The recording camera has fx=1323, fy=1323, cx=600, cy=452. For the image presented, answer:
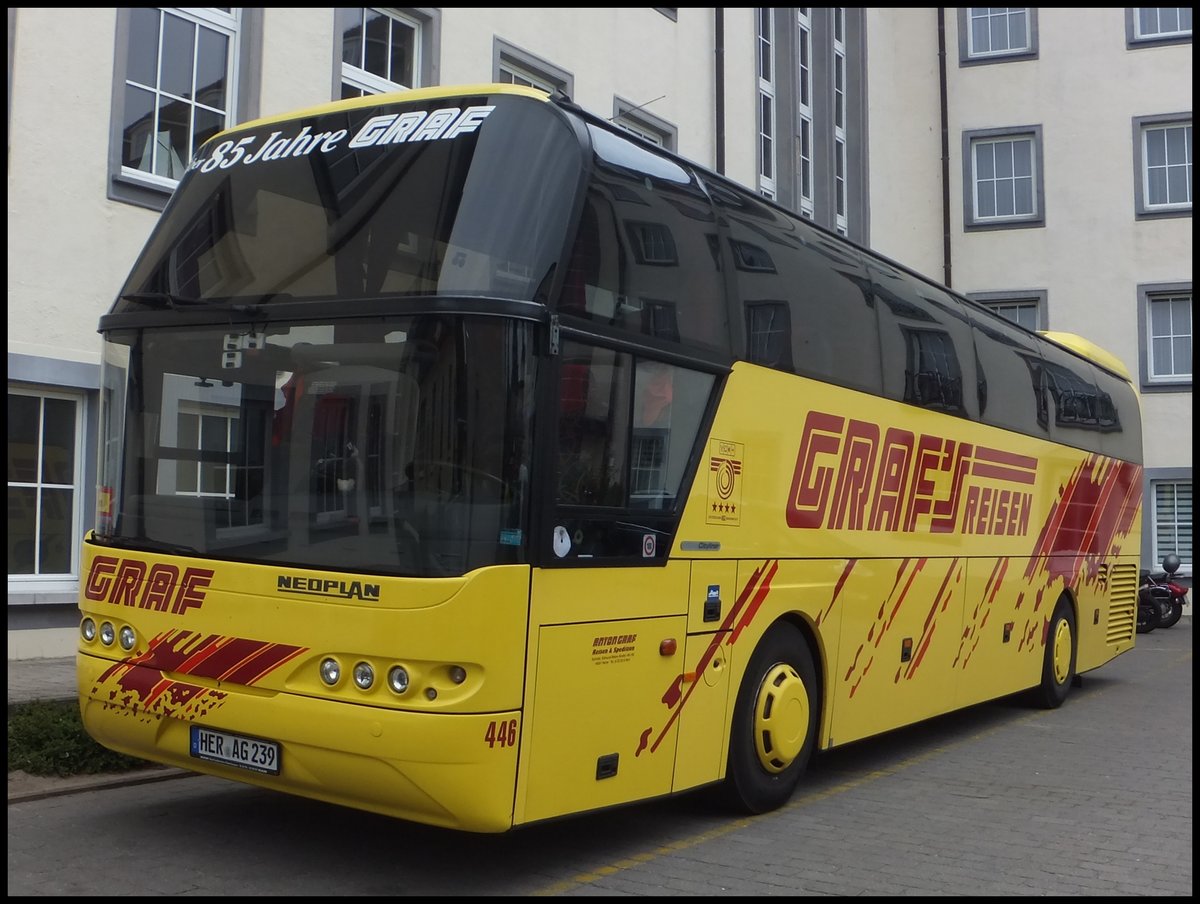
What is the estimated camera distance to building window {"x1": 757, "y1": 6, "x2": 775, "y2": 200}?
24.3 meters

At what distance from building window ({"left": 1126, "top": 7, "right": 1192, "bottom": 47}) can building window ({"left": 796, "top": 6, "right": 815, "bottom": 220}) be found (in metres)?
7.30

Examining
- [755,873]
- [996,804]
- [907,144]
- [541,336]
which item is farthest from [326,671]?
[907,144]

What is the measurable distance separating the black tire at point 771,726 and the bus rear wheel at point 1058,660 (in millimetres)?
5742

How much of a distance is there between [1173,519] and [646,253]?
24177 millimetres

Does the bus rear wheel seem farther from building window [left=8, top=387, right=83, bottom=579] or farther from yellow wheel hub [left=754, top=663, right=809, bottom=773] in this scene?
building window [left=8, top=387, right=83, bottom=579]

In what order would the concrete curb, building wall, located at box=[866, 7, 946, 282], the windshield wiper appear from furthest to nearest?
building wall, located at box=[866, 7, 946, 282]
the concrete curb
the windshield wiper

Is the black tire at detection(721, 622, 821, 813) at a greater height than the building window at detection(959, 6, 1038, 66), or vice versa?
the building window at detection(959, 6, 1038, 66)

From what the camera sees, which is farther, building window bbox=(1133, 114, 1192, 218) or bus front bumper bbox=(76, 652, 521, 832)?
building window bbox=(1133, 114, 1192, 218)

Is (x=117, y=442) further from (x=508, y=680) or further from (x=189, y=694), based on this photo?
(x=508, y=680)

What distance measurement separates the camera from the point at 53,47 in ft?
39.3

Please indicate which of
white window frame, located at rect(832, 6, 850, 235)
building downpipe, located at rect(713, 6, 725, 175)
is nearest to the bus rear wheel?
building downpipe, located at rect(713, 6, 725, 175)

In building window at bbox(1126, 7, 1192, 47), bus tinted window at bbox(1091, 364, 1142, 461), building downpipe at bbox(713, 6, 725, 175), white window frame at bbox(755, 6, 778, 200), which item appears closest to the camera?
bus tinted window at bbox(1091, 364, 1142, 461)

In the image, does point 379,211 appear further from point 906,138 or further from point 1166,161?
point 906,138

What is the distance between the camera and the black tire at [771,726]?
749 cm
